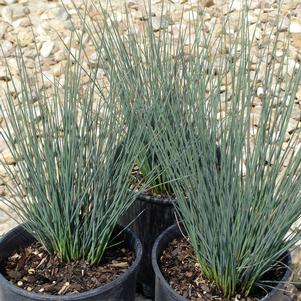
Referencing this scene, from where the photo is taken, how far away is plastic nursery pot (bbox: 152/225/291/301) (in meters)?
1.38

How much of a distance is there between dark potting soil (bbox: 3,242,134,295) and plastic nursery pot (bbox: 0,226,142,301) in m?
0.02

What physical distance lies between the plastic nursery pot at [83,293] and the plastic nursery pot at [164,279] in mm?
50

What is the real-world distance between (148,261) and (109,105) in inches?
20.5

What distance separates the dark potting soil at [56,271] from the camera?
1430 mm

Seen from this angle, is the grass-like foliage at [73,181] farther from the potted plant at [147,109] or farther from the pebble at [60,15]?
the pebble at [60,15]

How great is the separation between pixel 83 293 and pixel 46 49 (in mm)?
1849

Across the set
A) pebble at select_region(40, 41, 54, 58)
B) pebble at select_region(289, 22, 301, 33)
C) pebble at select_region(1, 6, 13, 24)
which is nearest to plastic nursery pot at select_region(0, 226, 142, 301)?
pebble at select_region(40, 41, 54, 58)

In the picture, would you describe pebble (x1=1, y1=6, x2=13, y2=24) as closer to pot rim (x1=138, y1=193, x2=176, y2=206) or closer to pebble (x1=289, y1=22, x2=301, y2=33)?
pebble (x1=289, y1=22, x2=301, y2=33)

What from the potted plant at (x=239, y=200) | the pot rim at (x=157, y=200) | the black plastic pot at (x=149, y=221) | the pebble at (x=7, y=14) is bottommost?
the black plastic pot at (x=149, y=221)

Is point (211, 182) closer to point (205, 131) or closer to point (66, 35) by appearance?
point (205, 131)

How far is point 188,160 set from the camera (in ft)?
4.87

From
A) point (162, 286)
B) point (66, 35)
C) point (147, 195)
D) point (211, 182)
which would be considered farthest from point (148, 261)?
point (66, 35)

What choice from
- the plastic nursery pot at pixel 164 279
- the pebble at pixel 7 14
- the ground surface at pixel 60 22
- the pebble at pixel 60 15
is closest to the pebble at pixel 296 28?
the ground surface at pixel 60 22

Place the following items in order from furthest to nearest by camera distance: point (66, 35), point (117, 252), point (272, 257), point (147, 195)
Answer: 1. point (66, 35)
2. point (147, 195)
3. point (117, 252)
4. point (272, 257)
